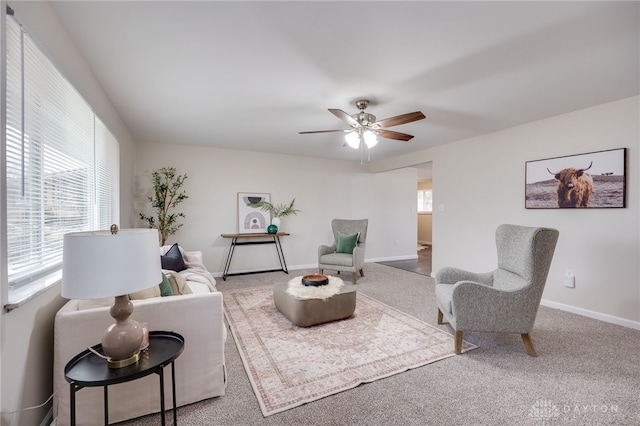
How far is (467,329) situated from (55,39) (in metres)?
3.34

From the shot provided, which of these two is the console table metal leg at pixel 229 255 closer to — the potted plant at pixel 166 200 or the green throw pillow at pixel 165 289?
the potted plant at pixel 166 200

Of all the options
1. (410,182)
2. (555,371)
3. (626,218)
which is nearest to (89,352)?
(555,371)

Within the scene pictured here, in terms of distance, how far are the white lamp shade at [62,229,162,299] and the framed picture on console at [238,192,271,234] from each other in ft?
13.1

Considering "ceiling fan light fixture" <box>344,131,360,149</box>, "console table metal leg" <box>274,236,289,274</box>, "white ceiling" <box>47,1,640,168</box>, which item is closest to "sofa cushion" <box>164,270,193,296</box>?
"white ceiling" <box>47,1,640,168</box>

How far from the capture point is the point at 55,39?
1600 millimetres

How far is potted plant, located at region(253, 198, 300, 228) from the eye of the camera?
205 inches

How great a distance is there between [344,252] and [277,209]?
1.58 meters

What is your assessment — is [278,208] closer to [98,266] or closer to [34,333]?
[34,333]

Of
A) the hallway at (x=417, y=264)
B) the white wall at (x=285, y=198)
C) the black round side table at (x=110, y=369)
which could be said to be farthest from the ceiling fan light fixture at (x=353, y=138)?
the hallway at (x=417, y=264)

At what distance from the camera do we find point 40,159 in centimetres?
145

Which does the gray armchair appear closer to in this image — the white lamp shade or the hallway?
the white lamp shade

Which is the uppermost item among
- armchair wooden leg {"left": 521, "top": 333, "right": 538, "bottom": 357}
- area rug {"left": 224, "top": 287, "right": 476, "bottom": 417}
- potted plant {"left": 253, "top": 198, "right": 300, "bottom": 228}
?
potted plant {"left": 253, "top": 198, "right": 300, "bottom": 228}

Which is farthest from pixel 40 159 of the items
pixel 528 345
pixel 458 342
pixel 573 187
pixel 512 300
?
pixel 573 187

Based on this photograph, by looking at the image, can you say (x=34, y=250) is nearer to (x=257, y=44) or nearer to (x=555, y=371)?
(x=257, y=44)
